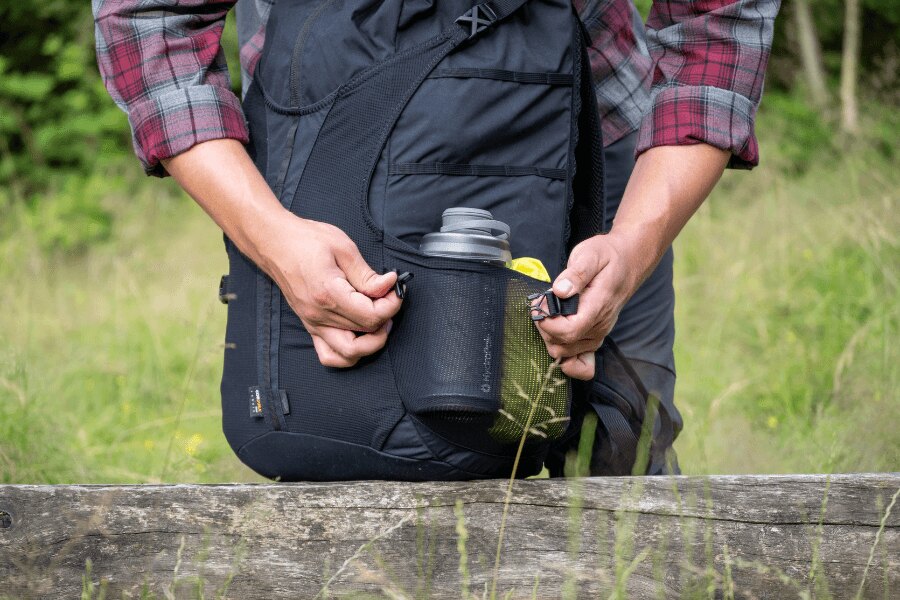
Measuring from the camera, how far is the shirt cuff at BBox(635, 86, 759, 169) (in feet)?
6.17

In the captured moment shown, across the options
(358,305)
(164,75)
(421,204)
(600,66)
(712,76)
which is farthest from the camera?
(600,66)

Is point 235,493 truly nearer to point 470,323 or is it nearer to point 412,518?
point 412,518

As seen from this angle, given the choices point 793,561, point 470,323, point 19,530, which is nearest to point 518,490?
point 470,323

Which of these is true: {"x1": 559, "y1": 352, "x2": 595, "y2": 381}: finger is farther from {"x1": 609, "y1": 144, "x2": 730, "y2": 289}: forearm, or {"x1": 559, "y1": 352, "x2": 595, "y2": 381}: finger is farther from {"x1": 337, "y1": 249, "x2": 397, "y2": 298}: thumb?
→ {"x1": 337, "y1": 249, "x2": 397, "y2": 298}: thumb

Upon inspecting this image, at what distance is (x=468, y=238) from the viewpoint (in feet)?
5.33

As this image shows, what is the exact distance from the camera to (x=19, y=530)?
1597 millimetres

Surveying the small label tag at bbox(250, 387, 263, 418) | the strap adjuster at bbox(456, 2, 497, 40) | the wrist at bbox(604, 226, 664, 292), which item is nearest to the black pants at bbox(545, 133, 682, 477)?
the wrist at bbox(604, 226, 664, 292)

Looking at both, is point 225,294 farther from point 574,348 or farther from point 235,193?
point 574,348

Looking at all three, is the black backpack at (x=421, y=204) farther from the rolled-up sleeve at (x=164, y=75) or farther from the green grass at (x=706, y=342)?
the green grass at (x=706, y=342)

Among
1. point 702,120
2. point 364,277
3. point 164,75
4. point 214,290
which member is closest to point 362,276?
point 364,277

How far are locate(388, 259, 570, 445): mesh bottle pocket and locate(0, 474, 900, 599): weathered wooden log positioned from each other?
0.44 feet

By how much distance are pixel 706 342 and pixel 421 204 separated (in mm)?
3124

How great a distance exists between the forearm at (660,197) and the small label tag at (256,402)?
2.48ft

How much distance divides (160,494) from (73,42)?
27.4ft
